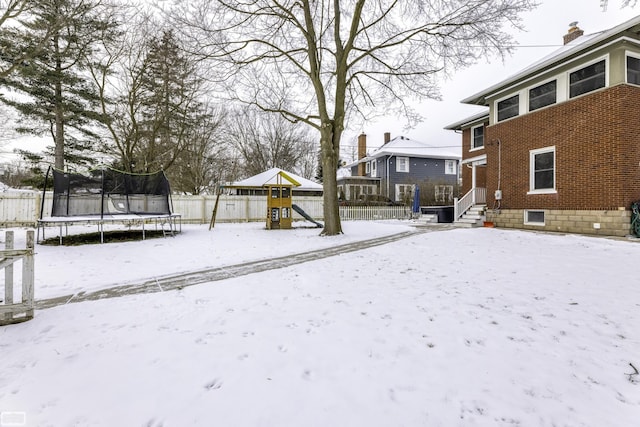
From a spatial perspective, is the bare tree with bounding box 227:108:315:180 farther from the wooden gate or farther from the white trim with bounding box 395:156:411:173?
the wooden gate

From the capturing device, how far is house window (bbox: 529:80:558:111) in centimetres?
1057

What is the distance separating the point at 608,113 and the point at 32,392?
13519 mm

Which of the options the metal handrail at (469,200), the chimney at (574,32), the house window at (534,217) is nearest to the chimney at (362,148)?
the metal handrail at (469,200)

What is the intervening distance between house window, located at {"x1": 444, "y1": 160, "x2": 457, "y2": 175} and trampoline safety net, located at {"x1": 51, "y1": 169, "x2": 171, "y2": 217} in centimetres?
2584

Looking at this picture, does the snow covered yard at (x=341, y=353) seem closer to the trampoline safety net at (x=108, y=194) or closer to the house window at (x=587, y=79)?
the trampoline safety net at (x=108, y=194)

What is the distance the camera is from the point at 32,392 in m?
1.95

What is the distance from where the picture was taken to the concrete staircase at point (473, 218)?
13.2 meters

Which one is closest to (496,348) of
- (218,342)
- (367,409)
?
(367,409)

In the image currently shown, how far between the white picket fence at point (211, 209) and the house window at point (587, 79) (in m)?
11.8

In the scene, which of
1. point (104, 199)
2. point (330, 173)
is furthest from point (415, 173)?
point (104, 199)

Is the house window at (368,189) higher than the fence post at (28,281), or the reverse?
the house window at (368,189)

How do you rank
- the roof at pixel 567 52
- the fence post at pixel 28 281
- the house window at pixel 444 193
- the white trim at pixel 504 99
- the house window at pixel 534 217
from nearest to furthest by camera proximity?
the fence post at pixel 28 281, the roof at pixel 567 52, the house window at pixel 534 217, the white trim at pixel 504 99, the house window at pixel 444 193

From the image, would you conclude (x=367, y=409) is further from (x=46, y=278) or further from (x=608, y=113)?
(x=608, y=113)

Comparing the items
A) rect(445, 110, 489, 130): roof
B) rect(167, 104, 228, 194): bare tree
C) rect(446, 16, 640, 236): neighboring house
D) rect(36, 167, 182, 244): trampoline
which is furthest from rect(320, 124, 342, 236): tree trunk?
rect(167, 104, 228, 194): bare tree
